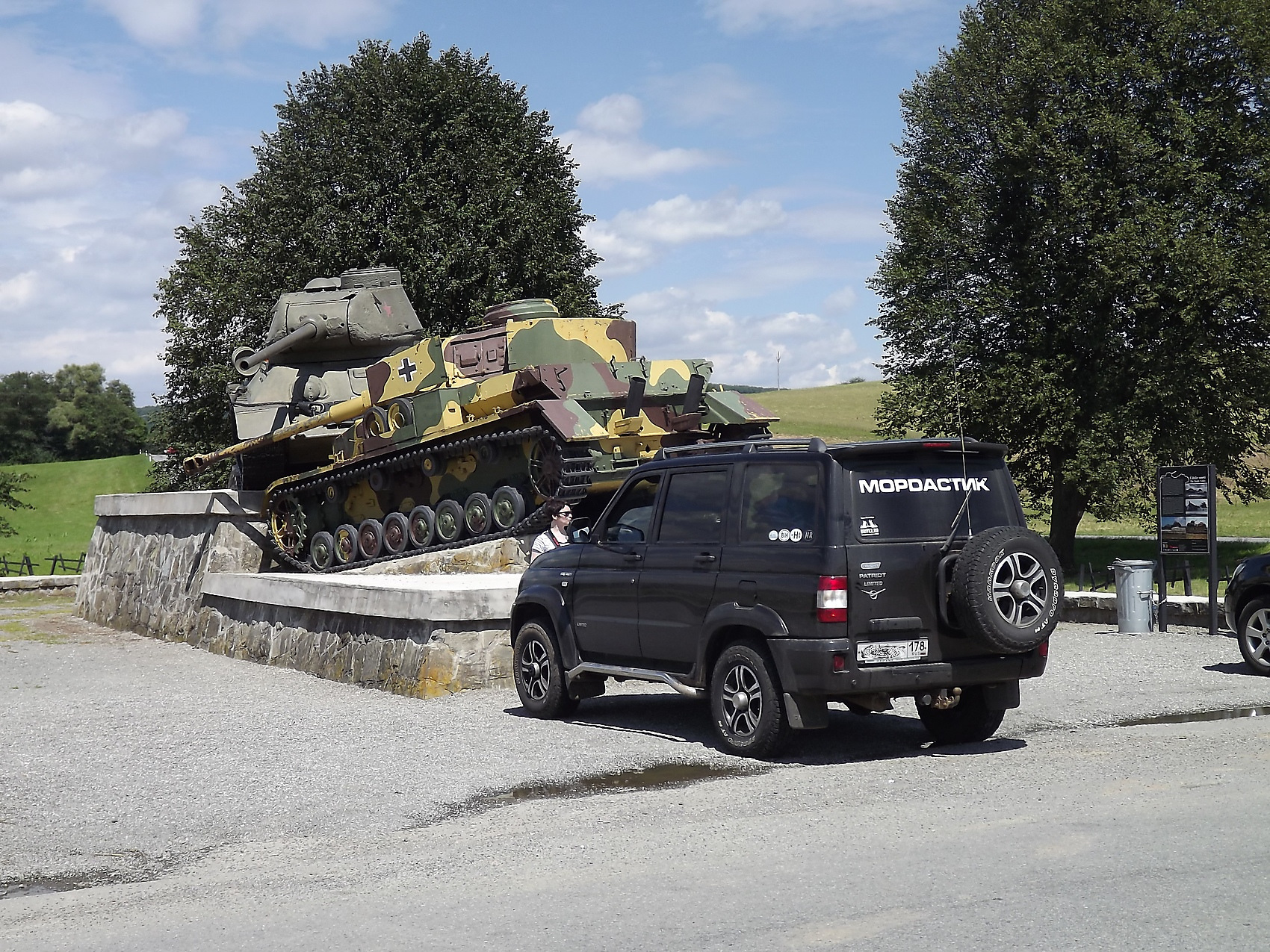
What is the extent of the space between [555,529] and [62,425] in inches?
3425

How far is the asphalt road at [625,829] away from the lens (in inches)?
195

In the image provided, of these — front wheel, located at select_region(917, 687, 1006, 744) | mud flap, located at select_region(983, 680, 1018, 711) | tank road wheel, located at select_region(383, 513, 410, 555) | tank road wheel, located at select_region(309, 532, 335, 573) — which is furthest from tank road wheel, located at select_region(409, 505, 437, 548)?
mud flap, located at select_region(983, 680, 1018, 711)

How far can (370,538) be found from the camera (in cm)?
1959

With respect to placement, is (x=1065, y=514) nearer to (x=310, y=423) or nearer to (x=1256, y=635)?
(x=310, y=423)

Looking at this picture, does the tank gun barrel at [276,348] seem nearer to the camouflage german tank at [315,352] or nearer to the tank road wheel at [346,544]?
the camouflage german tank at [315,352]

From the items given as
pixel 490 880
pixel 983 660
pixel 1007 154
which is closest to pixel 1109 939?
pixel 490 880

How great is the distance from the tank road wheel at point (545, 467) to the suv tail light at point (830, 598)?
28.8 ft

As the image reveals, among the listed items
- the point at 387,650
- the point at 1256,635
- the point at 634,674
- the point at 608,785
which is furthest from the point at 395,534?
the point at 608,785

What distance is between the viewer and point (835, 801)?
707 cm

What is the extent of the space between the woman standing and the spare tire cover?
654 cm

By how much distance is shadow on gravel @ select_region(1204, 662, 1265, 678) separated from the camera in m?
12.2

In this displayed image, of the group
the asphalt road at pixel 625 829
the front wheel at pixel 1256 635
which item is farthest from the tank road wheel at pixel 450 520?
the front wheel at pixel 1256 635

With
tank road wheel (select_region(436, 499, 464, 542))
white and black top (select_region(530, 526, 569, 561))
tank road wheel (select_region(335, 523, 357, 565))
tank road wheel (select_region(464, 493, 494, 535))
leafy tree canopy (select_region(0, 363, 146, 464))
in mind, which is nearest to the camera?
Result: white and black top (select_region(530, 526, 569, 561))

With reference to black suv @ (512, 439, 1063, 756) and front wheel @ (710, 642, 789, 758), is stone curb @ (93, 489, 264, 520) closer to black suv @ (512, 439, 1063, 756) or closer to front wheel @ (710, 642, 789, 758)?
black suv @ (512, 439, 1063, 756)
